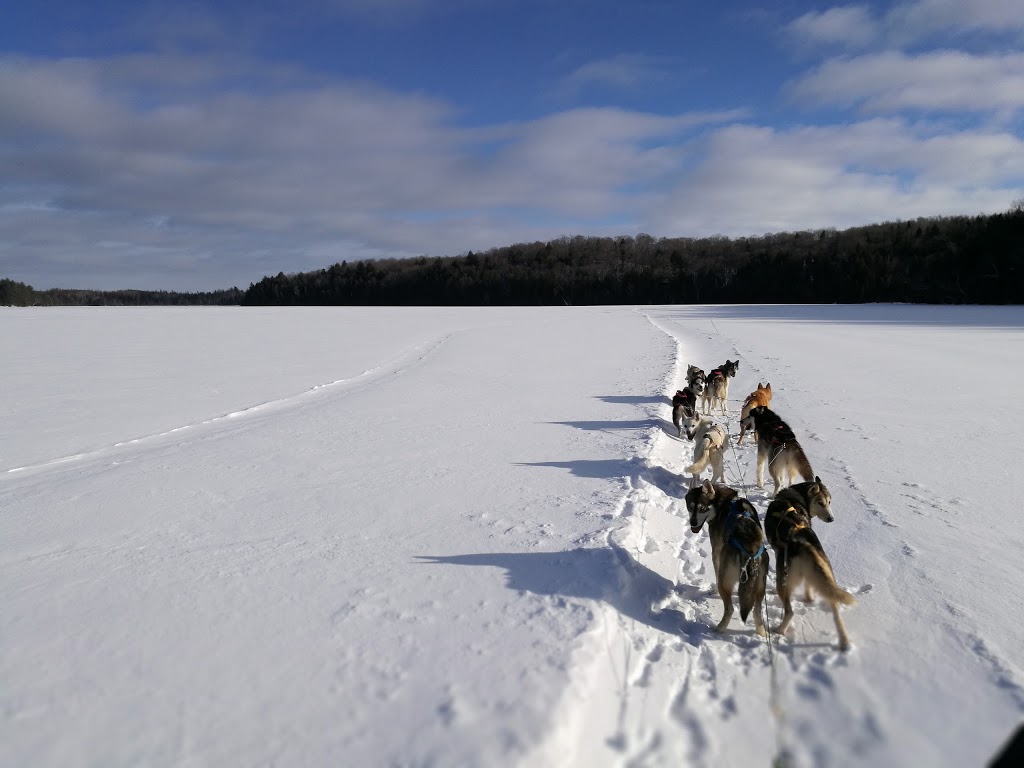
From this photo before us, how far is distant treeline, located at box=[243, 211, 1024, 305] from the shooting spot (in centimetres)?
4819

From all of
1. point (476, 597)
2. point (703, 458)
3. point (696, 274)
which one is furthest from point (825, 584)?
point (696, 274)

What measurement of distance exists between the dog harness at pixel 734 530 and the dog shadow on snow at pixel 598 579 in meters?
0.40

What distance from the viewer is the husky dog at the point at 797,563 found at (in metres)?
3.12

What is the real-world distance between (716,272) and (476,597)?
7560 centimetres

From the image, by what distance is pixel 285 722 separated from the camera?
2.53 metres

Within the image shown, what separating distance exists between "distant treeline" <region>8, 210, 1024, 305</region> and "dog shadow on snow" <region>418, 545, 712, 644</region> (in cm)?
5319

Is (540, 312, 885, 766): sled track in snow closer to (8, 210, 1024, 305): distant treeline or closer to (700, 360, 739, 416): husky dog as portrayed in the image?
(700, 360, 739, 416): husky dog

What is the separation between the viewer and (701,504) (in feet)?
12.7

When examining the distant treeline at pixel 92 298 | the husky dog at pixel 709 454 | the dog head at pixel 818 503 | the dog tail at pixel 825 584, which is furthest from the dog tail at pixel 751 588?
the distant treeline at pixel 92 298

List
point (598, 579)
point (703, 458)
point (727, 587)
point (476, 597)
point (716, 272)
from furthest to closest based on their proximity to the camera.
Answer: point (716, 272)
point (703, 458)
point (598, 579)
point (476, 597)
point (727, 587)

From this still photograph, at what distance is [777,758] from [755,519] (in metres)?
1.27

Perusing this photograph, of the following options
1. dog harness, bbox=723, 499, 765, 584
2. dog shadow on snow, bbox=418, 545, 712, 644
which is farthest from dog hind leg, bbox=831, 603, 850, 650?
dog shadow on snow, bbox=418, 545, 712, 644

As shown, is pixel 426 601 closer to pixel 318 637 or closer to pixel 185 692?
pixel 318 637

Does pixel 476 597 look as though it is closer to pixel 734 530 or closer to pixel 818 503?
pixel 734 530
